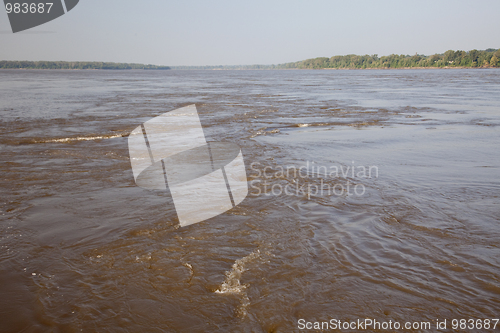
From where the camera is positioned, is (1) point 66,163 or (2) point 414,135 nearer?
(1) point 66,163

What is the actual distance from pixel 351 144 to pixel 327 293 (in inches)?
260

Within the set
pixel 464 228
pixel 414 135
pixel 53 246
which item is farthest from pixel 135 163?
pixel 414 135

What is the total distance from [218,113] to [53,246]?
11.8 m

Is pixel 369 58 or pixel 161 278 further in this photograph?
pixel 369 58

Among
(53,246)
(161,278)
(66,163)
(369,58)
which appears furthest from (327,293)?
Answer: (369,58)

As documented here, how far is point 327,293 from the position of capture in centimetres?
273

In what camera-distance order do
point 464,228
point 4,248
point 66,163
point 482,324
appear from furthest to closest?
point 66,163, point 464,228, point 4,248, point 482,324

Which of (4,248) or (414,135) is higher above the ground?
(4,248)

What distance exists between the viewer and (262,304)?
8.50 feet

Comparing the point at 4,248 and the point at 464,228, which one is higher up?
the point at 4,248

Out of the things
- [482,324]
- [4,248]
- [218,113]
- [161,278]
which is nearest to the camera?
[482,324]

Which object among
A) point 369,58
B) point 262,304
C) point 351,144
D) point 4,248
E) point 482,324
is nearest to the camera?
point 482,324

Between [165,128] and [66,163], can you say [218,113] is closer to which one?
[165,128]

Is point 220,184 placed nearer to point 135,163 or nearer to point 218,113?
point 135,163
